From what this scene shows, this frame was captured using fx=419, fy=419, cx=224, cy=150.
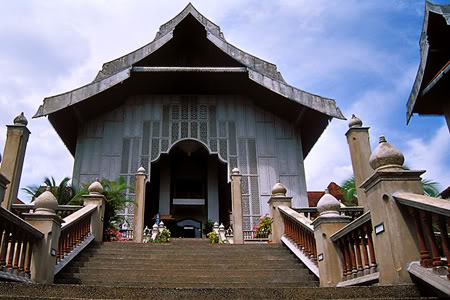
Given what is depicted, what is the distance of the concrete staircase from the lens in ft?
11.6

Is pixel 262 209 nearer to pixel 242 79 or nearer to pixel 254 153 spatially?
pixel 254 153

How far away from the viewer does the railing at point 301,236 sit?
20.9ft

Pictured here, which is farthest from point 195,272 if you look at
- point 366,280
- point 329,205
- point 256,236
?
point 256,236

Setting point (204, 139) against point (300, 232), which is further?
point (204, 139)

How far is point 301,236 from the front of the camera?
715 centimetres

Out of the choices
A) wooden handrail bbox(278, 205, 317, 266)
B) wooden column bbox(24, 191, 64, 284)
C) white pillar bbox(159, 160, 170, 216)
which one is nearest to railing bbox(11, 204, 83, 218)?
wooden column bbox(24, 191, 64, 284)

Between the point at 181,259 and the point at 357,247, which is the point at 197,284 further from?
the point at 357,247

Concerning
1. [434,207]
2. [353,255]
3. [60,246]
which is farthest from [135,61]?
[434,207]

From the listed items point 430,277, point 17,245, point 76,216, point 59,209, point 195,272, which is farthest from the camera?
point 59,209

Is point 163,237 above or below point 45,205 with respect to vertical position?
above

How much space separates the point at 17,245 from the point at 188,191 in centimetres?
1700

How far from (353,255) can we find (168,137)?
11.8m

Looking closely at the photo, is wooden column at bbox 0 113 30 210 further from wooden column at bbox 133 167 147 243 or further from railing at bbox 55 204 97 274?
railing at bbox 55 204 97 274

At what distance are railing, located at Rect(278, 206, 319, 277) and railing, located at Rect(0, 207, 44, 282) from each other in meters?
3.86
